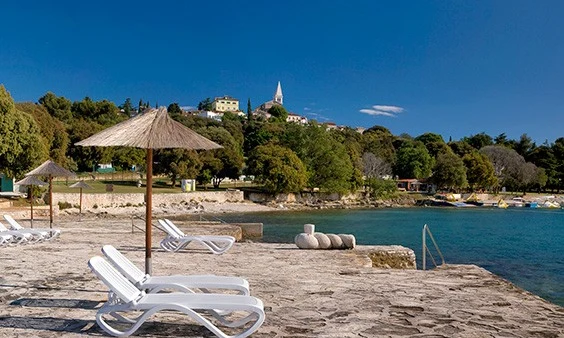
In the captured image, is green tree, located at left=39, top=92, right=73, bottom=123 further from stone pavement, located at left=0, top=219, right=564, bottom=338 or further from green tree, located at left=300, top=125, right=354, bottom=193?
stone pavement, located at left=0, top=219, right=564, bottom=338

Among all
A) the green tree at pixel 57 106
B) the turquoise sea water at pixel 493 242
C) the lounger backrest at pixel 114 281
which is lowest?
the turquoise sea water at pixel 493 242

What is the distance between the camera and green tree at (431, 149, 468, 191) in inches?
3009

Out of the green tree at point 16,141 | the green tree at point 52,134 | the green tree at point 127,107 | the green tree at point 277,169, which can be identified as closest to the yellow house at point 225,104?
the green tree at point 127,107

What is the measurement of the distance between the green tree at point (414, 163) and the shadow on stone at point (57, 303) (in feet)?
268

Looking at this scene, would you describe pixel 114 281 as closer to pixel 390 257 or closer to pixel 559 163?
pixel 390 257

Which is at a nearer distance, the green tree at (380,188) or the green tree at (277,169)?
the green tree at (277,169)

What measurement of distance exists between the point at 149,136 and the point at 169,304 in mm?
2427

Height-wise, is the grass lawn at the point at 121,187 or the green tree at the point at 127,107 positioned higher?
the green tree at the point at 127,107

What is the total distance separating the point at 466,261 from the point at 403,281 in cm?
1410

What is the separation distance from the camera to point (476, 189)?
82.9 meters

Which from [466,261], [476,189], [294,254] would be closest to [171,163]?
[466,261]

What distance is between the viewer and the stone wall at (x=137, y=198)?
39.9 m

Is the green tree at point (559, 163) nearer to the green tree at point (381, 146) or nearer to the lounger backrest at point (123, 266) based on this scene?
the green tree at point (381, 146)

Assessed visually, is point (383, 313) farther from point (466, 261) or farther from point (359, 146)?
point (359, 146)
